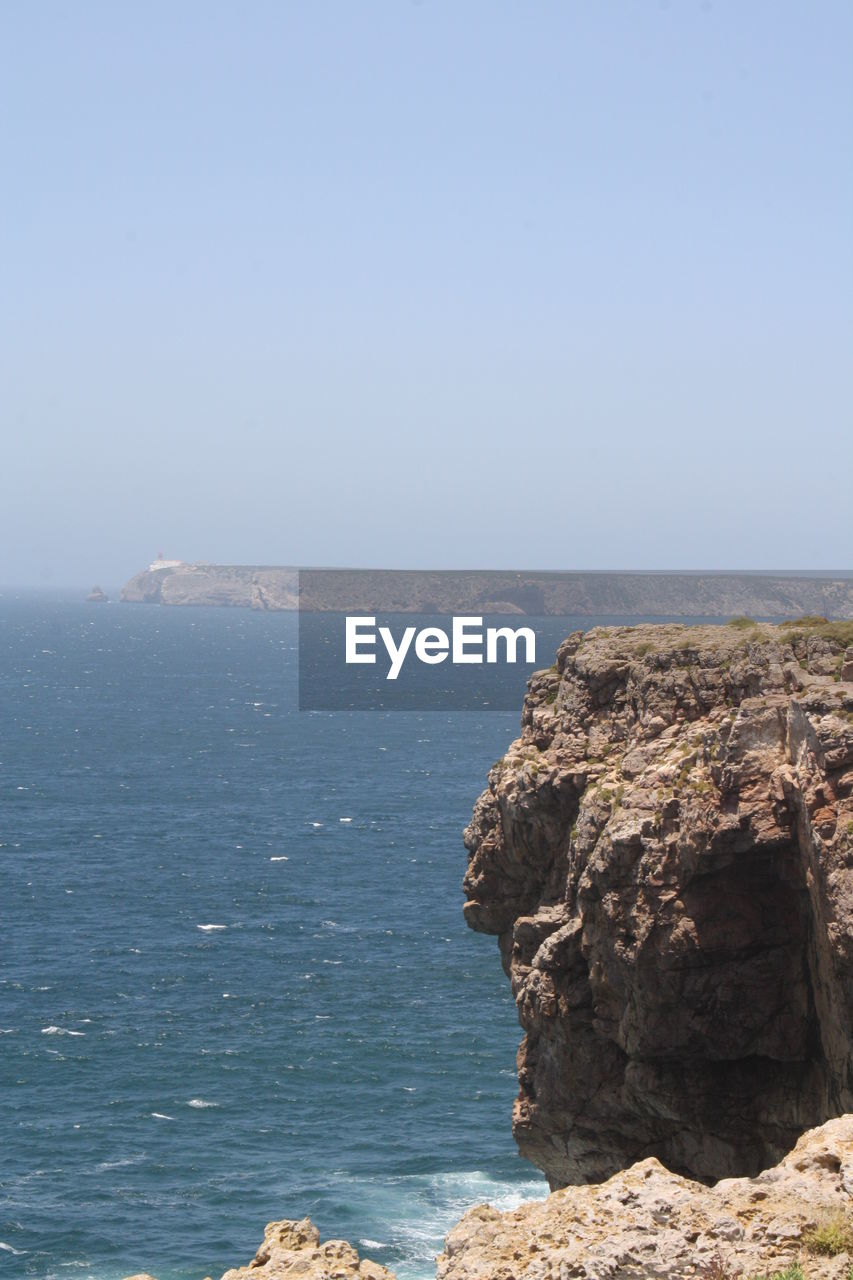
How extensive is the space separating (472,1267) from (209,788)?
104m

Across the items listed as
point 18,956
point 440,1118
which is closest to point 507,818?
point 440,1118

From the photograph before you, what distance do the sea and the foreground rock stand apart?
87.2ft

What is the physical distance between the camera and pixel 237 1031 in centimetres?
6003

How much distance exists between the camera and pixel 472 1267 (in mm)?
16250

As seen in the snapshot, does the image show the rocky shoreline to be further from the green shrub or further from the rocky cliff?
the green shrub

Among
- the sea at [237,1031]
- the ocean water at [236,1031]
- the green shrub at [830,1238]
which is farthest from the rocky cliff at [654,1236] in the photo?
the ocean water at [236,1031]

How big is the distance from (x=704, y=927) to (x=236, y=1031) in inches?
1321

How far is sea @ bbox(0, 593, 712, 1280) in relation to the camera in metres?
45.2

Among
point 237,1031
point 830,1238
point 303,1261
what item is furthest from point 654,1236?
point 237,1031

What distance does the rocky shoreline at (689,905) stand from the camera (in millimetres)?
30464

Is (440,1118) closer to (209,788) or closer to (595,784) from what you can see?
(595,784)

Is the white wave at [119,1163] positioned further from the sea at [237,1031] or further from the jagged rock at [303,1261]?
the jagged rock at [303,1261]

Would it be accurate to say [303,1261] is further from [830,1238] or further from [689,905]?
[689,905]

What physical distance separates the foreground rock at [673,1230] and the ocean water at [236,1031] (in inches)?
1057
